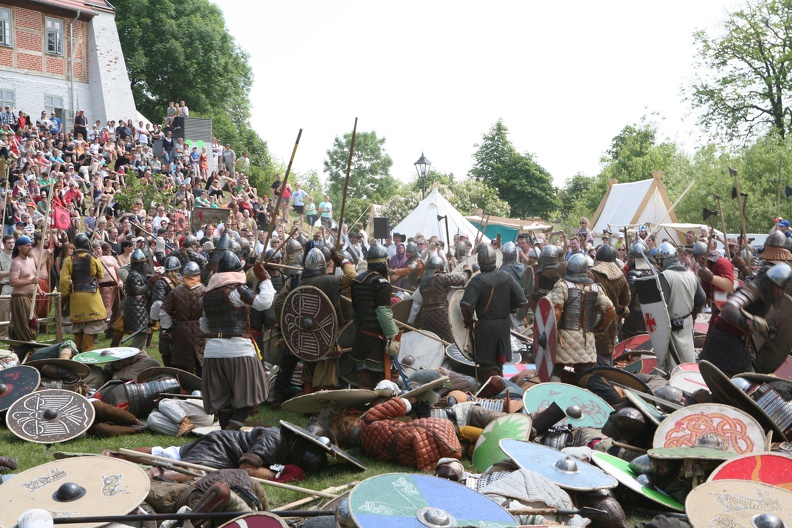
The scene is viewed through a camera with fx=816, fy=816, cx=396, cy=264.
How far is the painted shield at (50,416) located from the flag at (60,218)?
7882mm

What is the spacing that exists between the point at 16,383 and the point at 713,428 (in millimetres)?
5405

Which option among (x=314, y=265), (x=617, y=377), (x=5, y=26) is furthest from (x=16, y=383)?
(x=5, y=26)

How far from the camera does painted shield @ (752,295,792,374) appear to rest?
543 centimetres

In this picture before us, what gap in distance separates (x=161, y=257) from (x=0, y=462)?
733 centimetres

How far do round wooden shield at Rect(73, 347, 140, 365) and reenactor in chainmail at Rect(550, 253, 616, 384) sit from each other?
410 centimetres

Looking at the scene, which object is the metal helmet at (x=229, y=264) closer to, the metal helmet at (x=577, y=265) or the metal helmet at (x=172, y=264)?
the metal helmet at (x=577, y=265)

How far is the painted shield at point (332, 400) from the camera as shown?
19.6 ft

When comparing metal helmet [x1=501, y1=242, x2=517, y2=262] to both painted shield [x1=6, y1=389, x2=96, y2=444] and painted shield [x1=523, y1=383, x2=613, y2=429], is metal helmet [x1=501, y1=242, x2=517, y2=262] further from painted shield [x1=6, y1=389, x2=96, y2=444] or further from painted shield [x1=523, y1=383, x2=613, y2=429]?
painted shield [x1=6, y1=389, x2=96, y2=444]

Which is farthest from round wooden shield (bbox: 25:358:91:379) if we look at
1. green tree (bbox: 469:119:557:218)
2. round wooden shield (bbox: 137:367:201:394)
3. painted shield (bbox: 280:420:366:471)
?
green tree (bbox: 469:119:557:218)

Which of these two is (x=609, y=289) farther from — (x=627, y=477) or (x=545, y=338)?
(x=627, y=477)

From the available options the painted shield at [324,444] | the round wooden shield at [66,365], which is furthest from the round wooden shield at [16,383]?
the painted shield at [324,444]

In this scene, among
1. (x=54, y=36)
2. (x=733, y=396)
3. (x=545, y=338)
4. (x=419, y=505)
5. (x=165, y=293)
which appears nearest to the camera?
(x=419, y=505)

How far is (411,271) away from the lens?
1141 cm

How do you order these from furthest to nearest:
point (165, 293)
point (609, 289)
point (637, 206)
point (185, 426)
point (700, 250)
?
point (637, 206)
point (700, 250)
point (165, 293)
point (609, 289)
point (185, 426)
